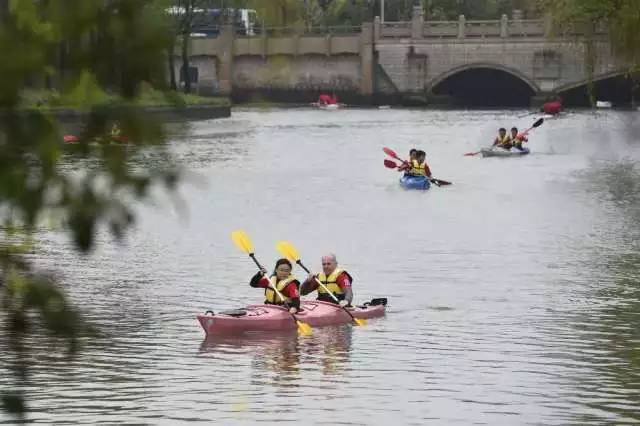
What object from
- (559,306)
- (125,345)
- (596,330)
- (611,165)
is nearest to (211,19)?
(125,345)

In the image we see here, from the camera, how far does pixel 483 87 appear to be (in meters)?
106

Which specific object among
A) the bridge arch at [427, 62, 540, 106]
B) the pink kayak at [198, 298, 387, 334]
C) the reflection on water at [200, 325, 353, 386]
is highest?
the pink kayak at [198, 298, 387, 334]

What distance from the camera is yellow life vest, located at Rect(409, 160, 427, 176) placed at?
141 ft

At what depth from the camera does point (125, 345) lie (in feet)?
59.4

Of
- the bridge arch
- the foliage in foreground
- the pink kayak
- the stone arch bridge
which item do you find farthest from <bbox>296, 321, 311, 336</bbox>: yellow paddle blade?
the bridge arch

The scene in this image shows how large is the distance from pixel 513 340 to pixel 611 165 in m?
33.2

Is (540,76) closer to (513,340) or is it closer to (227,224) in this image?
(227,224)

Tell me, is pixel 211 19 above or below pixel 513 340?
above

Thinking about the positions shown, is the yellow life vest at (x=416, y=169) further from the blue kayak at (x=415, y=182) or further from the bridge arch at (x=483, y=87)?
the bridge arch at (x=483, y=87)

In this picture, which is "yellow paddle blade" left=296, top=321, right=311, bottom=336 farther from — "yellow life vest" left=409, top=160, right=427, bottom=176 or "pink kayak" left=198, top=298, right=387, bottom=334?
"yellow life vest" left=409, top=160, right=427, bottom=176

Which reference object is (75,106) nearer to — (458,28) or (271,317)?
(271,317)

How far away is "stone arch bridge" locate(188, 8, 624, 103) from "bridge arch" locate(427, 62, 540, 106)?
0.24 ft

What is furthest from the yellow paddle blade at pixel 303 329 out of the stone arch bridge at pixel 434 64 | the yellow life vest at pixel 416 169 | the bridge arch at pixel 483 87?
the bridge arch at pixel 483 87

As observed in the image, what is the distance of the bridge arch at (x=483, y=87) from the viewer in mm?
101500
